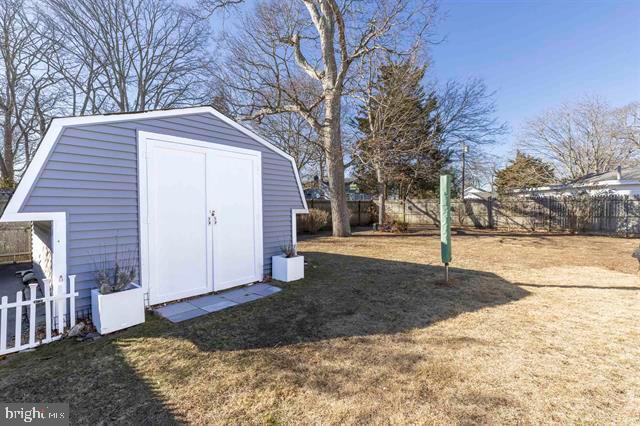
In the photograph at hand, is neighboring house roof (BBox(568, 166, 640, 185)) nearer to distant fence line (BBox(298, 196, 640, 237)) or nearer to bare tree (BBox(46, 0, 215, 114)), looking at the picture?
distant fence line (BBox(298, 196, 640, 237))

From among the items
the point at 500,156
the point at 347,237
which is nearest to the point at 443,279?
the point at 347,237

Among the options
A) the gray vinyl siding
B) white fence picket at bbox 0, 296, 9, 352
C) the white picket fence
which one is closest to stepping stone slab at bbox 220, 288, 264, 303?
the gray vinyl siding

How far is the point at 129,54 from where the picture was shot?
15.2 meters

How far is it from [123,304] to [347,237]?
31.2ft

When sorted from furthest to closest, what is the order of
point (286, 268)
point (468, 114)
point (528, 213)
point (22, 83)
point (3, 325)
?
point (468, 114)
point (528, 213)
point (22, 83)
point (286, 268)
point (3, 325)

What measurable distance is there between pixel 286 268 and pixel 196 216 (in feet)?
6.09

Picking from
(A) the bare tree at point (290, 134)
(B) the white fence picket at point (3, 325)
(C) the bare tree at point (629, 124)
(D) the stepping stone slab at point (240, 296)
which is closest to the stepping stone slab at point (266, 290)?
(D) the stepping stone slab at point (240, 296)

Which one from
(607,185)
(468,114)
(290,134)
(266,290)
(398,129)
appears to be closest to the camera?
(266,290)

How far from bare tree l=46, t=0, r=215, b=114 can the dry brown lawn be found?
597 inches

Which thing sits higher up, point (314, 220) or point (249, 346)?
point (314, 220)

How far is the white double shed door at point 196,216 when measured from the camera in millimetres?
3811

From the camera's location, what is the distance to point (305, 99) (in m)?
14.3

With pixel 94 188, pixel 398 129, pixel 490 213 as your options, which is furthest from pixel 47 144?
pixel 490 213

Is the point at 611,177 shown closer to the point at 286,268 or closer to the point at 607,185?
the point at 607,185
